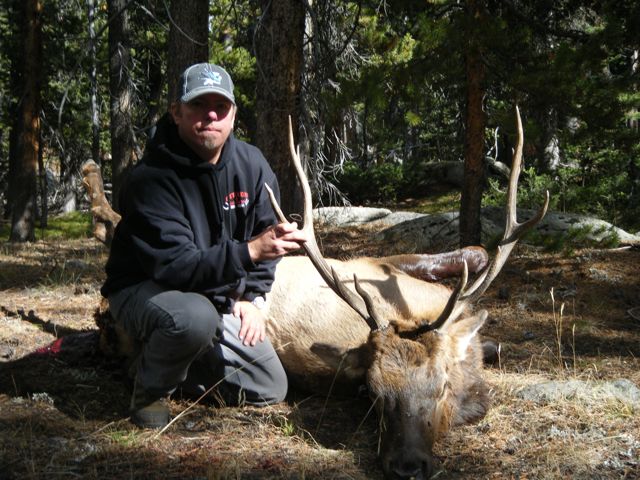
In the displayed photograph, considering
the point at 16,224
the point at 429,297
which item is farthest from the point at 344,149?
the point at 16,224

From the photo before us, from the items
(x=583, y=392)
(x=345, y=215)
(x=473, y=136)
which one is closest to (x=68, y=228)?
(x=345, y=215)

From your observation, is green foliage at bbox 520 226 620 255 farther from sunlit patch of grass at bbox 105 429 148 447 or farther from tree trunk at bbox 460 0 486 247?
sunlit patch of grass at bbox 105 429 148 447

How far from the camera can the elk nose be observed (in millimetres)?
3209

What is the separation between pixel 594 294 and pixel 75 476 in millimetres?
5341

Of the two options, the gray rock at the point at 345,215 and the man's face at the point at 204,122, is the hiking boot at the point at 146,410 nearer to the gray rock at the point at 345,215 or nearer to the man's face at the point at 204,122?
the man's face at the point at 204,122

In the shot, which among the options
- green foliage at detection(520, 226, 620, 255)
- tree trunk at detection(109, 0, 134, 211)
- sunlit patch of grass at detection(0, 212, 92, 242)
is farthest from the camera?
sunlit patch of grass at detection(0, 212, 92, 242)

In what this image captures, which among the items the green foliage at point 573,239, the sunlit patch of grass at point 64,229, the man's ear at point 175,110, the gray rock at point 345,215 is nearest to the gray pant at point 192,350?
the man's ear at point 175,110

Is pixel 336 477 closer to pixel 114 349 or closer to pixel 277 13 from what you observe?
pixel 114 349

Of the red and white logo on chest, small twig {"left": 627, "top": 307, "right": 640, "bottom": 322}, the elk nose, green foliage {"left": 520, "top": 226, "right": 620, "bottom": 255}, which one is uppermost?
the red and white logo on chest

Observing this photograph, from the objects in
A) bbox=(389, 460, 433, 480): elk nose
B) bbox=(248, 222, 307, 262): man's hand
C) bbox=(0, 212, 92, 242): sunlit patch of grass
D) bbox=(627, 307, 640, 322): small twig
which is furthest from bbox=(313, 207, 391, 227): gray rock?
bbox=(389, 460, 433, 480): elk nose

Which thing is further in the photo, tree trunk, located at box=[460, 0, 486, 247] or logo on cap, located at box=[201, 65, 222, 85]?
tree trunk, located at box=[460, 0, 486, 247]

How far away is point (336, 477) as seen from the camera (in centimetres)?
331

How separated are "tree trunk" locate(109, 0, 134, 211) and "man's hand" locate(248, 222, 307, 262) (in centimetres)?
968

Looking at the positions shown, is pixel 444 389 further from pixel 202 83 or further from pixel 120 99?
pixel 120 99
